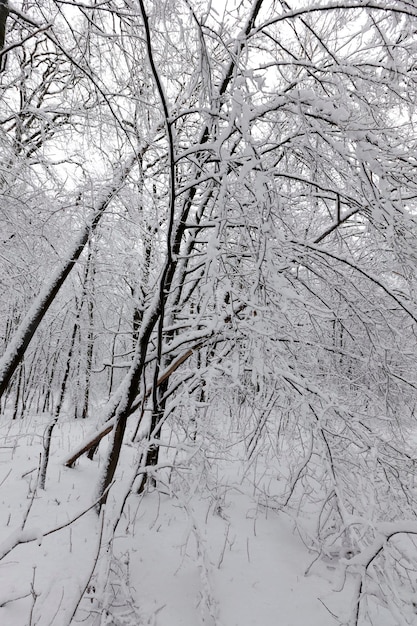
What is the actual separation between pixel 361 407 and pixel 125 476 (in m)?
3.64

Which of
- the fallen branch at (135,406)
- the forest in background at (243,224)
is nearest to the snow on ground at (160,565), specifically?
the forest in background at (243,224)

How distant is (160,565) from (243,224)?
11.6 feet

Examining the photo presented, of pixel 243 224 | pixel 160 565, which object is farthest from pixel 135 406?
pixel 243 224

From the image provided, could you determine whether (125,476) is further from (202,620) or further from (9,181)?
(9,181)

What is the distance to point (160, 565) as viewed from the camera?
150 inches

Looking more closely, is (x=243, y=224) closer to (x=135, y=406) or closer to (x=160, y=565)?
(x=135, y=406)

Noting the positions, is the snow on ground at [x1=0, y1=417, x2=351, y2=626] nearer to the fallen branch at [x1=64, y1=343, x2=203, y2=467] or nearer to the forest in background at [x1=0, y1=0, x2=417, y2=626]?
the forest in background at [x1=0, y1=0, x2=417, y2=626]

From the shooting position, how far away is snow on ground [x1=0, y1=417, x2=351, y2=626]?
295 cm

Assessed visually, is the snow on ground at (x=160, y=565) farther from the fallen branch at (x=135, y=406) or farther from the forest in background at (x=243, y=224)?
the fallen branch at (x=135, y=406)

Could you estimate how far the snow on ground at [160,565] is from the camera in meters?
2.95

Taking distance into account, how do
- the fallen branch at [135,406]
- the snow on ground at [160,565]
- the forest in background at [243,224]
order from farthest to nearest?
the fallen branch at [135,406], the snow on ground at [160,565], the forest in background at [243,224]

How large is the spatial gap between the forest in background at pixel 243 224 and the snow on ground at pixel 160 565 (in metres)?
0.35

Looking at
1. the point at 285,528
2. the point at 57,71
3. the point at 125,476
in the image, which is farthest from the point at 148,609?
the point at 57,71

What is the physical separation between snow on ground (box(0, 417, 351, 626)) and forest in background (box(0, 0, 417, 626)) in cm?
35
